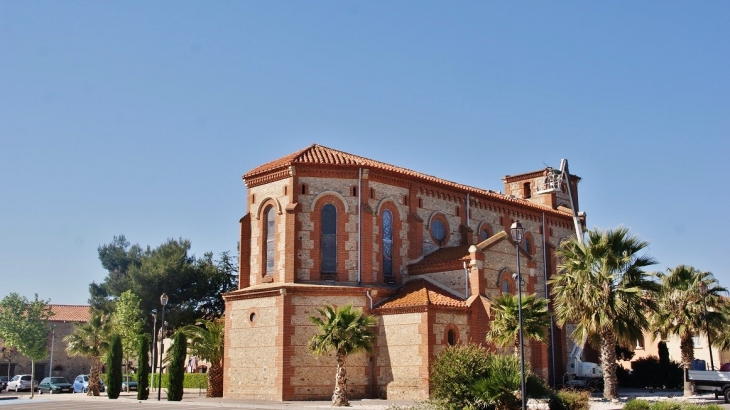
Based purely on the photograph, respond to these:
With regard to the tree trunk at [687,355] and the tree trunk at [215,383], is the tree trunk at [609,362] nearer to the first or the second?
the tree trunk at [687,355]

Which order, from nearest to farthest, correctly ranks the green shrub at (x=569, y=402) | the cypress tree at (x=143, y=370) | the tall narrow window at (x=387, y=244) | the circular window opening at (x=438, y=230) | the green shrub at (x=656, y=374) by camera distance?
the green shrub at (x=569, y=402) → the cypress tree at (x=143, y=370) → the tall narrow window at (x=387, y=244) → the circular window opening at (x=438, y=230) → the green shrub at (x=656, y=374)

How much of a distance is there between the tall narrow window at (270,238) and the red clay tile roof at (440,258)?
751cm

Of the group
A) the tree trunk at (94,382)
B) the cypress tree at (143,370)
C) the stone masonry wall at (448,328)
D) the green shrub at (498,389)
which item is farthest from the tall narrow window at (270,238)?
the tree trunk at (94,382)

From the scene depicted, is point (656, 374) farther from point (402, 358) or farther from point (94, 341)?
point (94, 341)

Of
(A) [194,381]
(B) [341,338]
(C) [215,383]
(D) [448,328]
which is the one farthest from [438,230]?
(A) [194,381]

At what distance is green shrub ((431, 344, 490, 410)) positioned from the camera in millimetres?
23000

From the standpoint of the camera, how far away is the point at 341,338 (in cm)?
2856

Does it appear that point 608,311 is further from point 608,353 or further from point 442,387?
point 442,387

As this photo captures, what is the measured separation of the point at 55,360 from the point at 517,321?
57317mm

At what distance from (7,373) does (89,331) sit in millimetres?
33043

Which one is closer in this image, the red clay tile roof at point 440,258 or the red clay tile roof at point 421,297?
the red clay tile roof at point 421,297

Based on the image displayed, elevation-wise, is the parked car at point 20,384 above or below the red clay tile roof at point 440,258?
below

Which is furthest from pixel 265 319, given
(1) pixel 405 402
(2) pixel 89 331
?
(2) pixel 89 331

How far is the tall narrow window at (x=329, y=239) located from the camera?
34875mm
